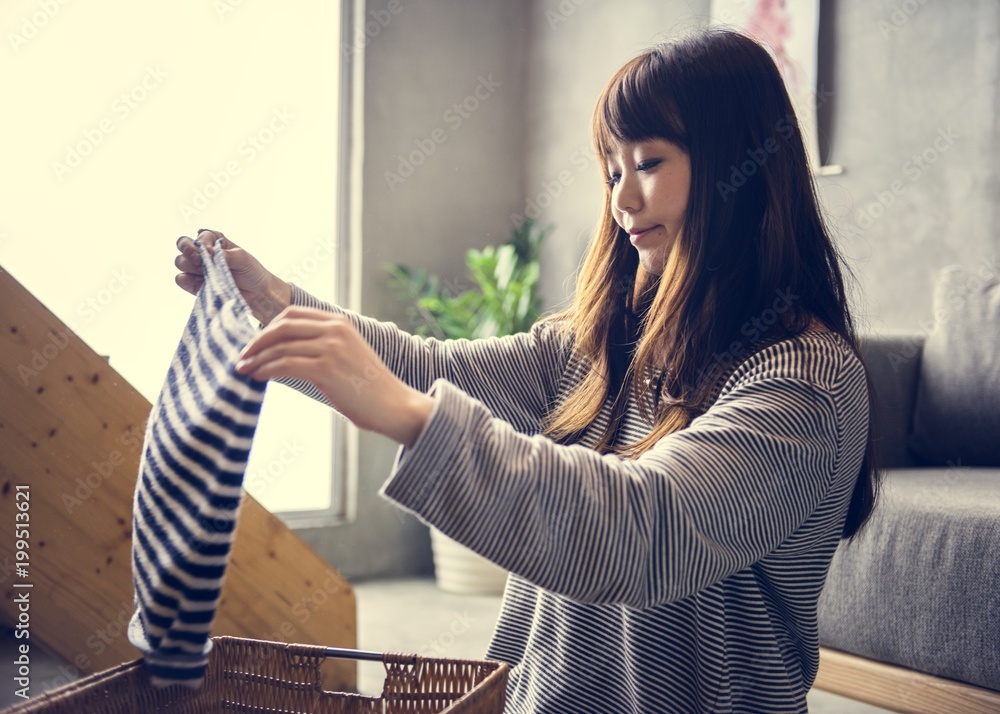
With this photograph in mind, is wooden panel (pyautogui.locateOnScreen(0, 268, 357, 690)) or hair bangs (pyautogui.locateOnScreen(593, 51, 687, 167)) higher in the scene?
hair bangs (pyautogui.locateOnScreen(593, 51, 687, 167))

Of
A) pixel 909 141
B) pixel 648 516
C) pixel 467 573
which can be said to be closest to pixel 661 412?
pixel 648 516

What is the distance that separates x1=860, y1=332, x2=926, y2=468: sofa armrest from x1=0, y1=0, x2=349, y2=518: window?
1850 mm

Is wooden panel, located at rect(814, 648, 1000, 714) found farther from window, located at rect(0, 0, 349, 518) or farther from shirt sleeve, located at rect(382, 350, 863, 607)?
window, located at rect(0, 0, 349, 518)

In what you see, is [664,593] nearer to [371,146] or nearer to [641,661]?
[641,661]

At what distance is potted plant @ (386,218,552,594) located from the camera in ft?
9.91

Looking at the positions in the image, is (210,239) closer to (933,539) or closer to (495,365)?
(495,365)

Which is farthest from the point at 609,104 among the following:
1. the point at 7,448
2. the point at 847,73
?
the point at 847,73

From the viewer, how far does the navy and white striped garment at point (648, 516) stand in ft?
2.02

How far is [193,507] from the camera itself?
64cm

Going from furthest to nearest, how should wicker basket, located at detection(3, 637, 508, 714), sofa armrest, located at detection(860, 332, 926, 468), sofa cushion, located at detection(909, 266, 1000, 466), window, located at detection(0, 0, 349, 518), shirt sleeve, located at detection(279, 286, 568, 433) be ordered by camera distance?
window, located at detection(0, 0, 349, 518) → sofa armrest, located at detection(860, 332, 926, 468) → sofa cushion, located at detection(909, 266, 1000, 466) → shirt sleeve, located at detection(279, 286, 568, 433) → wicker basket, located at detection(3, 637, 508, 714)

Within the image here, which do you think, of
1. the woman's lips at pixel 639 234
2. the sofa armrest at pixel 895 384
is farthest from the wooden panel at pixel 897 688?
the woman's lips at pixel 639 234

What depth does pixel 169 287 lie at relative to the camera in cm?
284

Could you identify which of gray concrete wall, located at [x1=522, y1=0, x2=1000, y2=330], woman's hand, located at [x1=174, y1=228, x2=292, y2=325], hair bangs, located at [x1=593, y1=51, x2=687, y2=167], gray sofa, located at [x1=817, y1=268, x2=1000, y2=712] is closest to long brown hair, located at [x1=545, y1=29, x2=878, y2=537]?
hair bangs, located at [x1=593, y1=51, x2=687, y2=167]

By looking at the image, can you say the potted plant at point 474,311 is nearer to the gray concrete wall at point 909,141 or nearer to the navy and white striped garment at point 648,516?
the gray concrete wall at point 909,141
